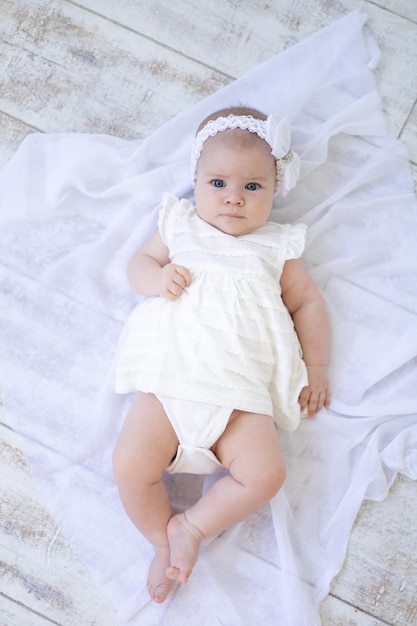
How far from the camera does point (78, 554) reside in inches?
51.1

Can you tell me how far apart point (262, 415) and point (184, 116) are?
68 centimetres

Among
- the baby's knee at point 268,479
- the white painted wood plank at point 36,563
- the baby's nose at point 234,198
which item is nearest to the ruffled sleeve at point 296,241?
the baby's nose at point 234,198

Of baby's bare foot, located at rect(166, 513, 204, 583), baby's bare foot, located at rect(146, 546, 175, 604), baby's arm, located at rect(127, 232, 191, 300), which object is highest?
baby's arm, located at rect(127, 232, 191, 300)

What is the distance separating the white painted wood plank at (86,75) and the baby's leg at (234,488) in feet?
2.34

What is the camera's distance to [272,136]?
128cm

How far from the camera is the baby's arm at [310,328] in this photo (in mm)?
1369

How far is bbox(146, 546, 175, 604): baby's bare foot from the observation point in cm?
124

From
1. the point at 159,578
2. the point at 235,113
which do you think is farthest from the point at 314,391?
the point at 235,113

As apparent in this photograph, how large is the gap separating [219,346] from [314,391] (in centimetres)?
25

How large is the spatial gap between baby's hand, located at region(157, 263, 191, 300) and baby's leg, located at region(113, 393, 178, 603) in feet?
0.67

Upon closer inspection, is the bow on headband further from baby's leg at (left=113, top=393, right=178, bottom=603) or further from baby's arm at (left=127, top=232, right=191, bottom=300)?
baby's leg at (left=113, top=393, right=178, bottom=603)

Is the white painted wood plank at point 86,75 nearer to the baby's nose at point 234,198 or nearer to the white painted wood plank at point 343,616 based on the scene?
the baby's nose at point 234,198

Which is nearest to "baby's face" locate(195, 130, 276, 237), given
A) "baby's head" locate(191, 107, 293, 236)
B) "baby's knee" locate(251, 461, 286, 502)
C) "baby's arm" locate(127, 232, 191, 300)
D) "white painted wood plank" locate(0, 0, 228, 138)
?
"baby's head" locate(191, 107, 293, 236)

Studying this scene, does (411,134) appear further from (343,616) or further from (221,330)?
(343,616)
